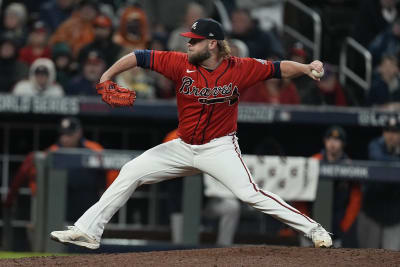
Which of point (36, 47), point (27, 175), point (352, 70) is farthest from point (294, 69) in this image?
A: point (352, 70)

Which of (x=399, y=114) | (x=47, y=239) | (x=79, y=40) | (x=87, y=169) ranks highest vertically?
(x=79, y=40)

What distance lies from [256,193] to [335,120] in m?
3.78

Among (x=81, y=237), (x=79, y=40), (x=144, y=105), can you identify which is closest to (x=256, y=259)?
(x=81, y=237)

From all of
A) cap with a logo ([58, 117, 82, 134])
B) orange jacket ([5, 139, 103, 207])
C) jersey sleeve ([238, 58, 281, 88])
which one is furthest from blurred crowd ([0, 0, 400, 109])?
jersey sleeve ([238, 58, 281, 88])

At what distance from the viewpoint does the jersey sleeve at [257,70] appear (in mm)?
6336

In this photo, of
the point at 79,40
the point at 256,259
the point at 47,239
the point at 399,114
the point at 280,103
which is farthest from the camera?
the point at 79,40

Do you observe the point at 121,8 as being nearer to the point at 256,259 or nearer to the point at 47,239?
the point at 47,239

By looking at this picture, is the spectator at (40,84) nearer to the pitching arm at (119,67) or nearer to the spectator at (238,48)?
the spectator at (238,48)

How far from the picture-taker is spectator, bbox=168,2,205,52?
1100 cm

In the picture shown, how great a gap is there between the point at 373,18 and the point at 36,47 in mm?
4522

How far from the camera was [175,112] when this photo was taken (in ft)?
31.5

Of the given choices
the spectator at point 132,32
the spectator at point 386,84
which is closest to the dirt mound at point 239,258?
the spectator at point 386,84

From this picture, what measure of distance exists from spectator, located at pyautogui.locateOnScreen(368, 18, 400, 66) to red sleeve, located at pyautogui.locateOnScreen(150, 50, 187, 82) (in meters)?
5.88

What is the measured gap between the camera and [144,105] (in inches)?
380
